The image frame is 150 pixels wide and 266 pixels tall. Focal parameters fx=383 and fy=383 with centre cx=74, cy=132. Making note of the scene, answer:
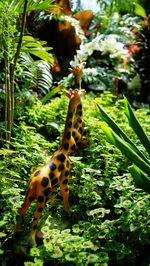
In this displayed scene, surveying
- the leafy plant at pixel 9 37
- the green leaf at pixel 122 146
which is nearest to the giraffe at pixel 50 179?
the green leaf at pixel 122 146

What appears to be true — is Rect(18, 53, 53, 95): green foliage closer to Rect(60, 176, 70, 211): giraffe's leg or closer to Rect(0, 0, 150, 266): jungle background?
Rect(0, 0, 150, 266): jungle background

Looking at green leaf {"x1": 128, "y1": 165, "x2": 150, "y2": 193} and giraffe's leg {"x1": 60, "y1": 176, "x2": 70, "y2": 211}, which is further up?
green leaf {"x1": 128, "y1": 165, "x2": 150, "y2": 193}

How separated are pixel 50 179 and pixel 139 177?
420 mm

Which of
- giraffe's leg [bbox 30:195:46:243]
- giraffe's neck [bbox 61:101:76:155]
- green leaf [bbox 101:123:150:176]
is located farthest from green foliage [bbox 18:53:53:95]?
giraffe's leg [bbox 30:195:46:243]

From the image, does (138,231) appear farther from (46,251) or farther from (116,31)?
(116,31)

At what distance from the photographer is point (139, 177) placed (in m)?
1.80

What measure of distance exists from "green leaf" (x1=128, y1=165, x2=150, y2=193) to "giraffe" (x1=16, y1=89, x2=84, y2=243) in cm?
35

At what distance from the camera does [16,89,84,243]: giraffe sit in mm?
1736

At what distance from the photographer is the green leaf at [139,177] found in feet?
5.86

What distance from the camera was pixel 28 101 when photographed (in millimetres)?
3348

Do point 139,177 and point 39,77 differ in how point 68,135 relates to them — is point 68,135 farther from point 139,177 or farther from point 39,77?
point 39,77

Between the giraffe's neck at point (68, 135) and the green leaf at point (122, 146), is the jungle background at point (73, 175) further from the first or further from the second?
the giraffe's neck at point (68, 135)

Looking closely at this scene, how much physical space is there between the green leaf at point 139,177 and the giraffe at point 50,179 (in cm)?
35

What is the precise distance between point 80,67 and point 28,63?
106 centimetres
